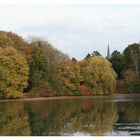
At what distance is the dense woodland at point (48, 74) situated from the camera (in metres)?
52.7

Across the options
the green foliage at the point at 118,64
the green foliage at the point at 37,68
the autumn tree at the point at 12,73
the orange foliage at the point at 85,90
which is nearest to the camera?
the autumn tree at the point at 12,73

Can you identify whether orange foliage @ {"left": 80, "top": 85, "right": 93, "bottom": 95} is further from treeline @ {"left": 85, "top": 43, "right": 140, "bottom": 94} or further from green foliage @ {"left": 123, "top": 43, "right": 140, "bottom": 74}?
green foliage @ {"left": 123, "top": 43, "right": 140, "bottom": 74}

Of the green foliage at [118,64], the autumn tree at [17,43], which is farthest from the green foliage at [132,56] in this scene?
the autumn tree at [17,43]

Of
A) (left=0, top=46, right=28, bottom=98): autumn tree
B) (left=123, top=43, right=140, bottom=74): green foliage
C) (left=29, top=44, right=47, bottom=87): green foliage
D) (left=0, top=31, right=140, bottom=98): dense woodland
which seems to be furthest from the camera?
(left=123, top=43, right=140, bottom=74): green foliage

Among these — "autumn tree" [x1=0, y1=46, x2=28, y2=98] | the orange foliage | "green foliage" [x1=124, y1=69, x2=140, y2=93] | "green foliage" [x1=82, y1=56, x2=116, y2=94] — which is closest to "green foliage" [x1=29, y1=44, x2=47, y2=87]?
"autumn tree" [x1=0, y1=46, x2=28, y2=98]

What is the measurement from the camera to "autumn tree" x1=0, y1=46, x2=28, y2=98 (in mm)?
51938

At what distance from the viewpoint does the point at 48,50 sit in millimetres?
59969

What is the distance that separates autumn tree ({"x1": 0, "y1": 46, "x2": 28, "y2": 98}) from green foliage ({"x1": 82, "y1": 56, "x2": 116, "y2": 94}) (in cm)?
1131

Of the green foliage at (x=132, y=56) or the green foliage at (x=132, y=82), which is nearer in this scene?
the green foliage at (x=132, y=82)

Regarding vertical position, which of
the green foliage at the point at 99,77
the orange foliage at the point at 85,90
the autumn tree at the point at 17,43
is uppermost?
the autumn tree at the point at 17,43

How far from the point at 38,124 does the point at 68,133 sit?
161 inches

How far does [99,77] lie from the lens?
61438 millimetres

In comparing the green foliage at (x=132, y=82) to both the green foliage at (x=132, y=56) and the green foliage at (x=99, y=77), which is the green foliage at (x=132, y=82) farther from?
the green foliage at (x=99, y=77)

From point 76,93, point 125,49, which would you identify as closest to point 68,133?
point 76,93
